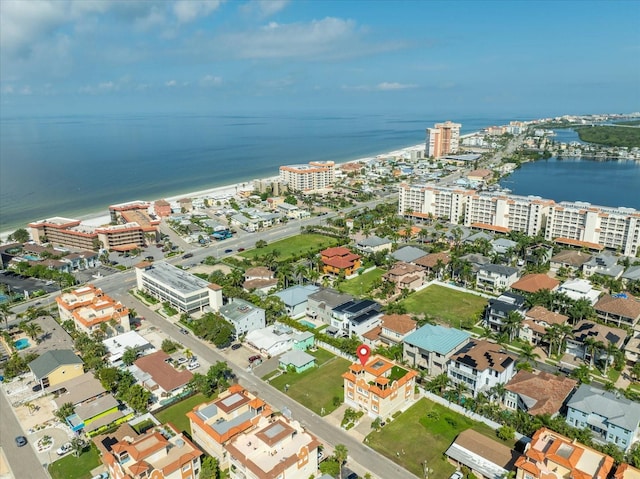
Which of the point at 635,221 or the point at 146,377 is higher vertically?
the point at 635,221

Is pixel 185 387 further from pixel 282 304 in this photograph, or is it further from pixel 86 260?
pixel 86 260

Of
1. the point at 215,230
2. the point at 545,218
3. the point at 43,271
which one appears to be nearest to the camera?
the point at 43,271

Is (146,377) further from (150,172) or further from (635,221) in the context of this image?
(150,172)

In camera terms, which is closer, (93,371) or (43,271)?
(93,371)

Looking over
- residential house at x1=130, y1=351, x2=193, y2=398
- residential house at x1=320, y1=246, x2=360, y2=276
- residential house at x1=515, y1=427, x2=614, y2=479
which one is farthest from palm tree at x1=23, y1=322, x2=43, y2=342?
residential house at x1=515, y1=427, x2=614, y2=479

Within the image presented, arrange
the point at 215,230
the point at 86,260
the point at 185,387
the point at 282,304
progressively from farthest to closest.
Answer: the point at 215,230
the point at 86,260
the point at 282,304
the point at 185,387

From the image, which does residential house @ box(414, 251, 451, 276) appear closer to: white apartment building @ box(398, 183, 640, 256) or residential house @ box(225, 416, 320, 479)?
white apartment building @ box(398, 183, 640, 256)

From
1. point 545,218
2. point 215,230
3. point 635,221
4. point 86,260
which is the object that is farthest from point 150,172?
point 635,221
